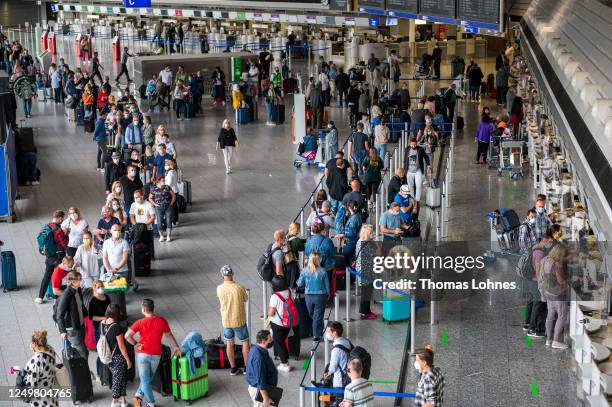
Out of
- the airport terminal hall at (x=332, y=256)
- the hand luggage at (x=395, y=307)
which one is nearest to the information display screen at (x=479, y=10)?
the airport terminal hall at (x=332, y=256)

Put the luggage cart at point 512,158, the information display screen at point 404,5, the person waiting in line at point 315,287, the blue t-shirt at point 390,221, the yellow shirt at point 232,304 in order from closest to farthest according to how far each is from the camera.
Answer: the yellow shirt at point 232,304
the person waiting in line at point 315,287
the blue t-shirt at point 390,221
the luggage cart at point 512,158
the information display screen at point 404,5

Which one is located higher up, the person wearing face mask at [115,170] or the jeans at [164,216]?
the person wearing face mask at [115,170]

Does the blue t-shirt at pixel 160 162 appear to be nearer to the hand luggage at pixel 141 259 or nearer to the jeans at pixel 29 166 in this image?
the hand luggage at pixel 141 259

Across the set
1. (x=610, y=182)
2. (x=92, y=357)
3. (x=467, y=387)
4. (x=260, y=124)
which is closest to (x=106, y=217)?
(x=92, y=357)

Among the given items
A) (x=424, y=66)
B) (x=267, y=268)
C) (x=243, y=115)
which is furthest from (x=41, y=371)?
(x=424, y=66)

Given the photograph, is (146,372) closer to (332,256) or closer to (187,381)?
(187,381)

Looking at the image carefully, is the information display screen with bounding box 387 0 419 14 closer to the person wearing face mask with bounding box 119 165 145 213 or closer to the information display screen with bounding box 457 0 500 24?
the information display screen with bounding box 457 0 500 24

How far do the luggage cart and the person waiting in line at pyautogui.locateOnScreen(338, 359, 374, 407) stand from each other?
14433 millimetres

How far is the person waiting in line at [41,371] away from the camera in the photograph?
1024 cm

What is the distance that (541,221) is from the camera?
50.4ft

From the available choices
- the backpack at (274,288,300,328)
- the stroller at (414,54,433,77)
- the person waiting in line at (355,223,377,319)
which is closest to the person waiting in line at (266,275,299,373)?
the backpack at (274,288,300,328)

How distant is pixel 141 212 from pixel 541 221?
20.9ft

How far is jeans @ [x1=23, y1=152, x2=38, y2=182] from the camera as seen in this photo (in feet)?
75.8

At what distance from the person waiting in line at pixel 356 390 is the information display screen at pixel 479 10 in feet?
43.7
